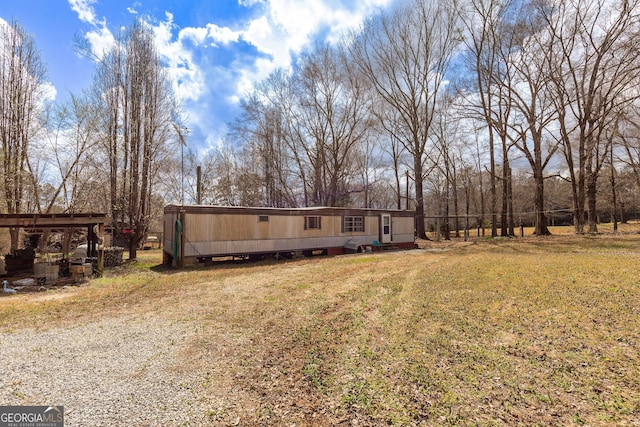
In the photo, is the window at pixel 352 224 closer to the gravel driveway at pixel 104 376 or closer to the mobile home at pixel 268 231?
the mobile home at pixel 268 231

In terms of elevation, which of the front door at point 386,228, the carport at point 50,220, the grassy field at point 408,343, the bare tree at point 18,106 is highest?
the bare tree at point 18,106

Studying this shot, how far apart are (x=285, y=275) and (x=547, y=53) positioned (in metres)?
21.8

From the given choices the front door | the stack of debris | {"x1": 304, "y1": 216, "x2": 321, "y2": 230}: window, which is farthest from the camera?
the front door

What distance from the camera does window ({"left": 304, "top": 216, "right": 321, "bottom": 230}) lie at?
14.6m

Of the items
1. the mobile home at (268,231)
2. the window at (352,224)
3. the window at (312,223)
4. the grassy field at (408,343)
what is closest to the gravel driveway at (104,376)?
the grassy field at (408,343)

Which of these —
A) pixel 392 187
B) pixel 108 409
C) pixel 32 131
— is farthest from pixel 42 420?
pixel 392 187

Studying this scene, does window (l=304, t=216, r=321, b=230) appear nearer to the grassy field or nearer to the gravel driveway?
the grassy field

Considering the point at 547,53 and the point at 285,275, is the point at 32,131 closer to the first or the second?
the point at 285,275

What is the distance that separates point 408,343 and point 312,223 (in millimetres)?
11030

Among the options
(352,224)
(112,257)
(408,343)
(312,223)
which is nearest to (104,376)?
(408,343)

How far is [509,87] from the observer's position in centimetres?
1998

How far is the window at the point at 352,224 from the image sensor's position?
53.1 ft

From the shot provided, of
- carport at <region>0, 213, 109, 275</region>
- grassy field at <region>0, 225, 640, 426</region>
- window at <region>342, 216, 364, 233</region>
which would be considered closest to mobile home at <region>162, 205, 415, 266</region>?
window at <region>342, 216, 364, 233</region>

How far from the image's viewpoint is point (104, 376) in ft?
10.7
